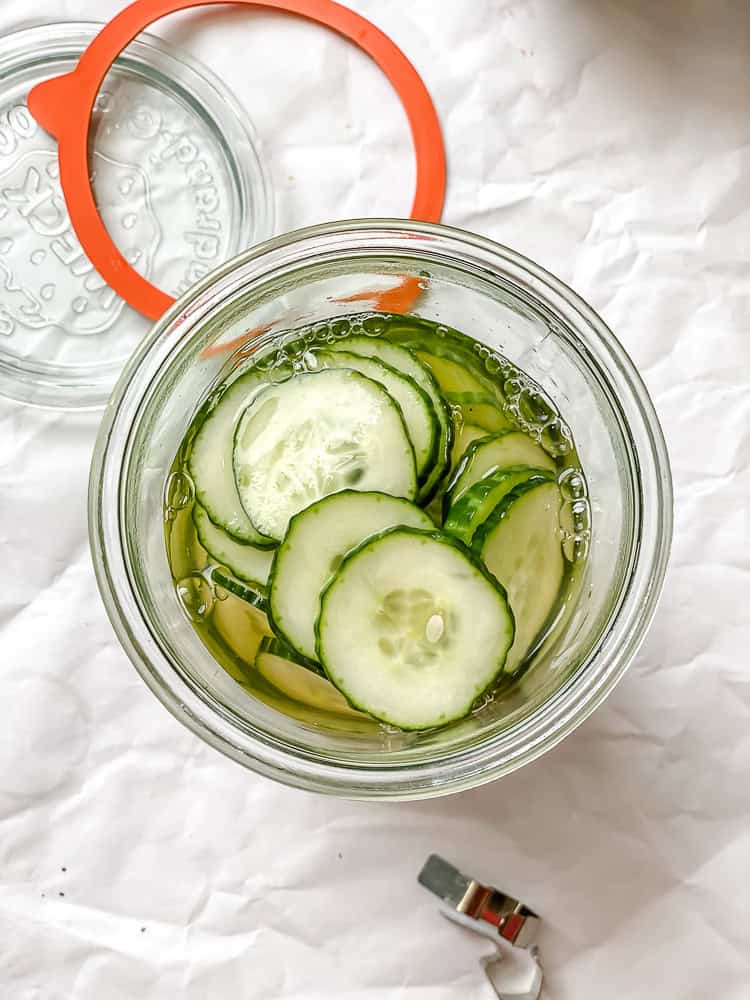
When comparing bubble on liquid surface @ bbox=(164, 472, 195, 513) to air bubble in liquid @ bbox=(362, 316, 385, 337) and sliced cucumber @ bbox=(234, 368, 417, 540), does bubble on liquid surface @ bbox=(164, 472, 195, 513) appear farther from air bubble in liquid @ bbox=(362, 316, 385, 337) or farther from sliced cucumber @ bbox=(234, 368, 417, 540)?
air bubble in liquid @ bbox=(362, 316, 385, 337)

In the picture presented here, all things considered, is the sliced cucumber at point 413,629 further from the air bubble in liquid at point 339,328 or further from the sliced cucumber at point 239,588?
the air bubble in liquid at point 339,328

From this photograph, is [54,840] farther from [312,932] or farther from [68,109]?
[68,109]

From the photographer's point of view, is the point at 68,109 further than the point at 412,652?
Yes

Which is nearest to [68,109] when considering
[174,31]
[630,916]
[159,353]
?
[174,31]

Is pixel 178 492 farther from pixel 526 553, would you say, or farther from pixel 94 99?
pixel 94 99

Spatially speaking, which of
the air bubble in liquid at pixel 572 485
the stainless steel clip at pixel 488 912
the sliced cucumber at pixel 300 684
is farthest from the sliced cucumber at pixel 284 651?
the stainless steel clip at pixel 488 912

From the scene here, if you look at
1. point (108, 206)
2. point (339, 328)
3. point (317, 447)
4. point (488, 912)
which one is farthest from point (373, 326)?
point (488, 912)

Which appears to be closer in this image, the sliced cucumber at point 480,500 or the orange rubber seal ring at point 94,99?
the sliced cucumber at point 480,500

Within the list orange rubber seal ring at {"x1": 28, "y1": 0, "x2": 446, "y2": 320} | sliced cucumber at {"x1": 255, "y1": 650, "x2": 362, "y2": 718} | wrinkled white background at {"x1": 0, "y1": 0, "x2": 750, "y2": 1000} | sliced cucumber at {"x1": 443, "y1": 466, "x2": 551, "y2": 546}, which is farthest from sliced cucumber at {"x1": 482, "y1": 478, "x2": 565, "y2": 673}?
orange rubber seal ring at {"x1": 28, "y1": 0, "x2": 446, "y2": 320}
